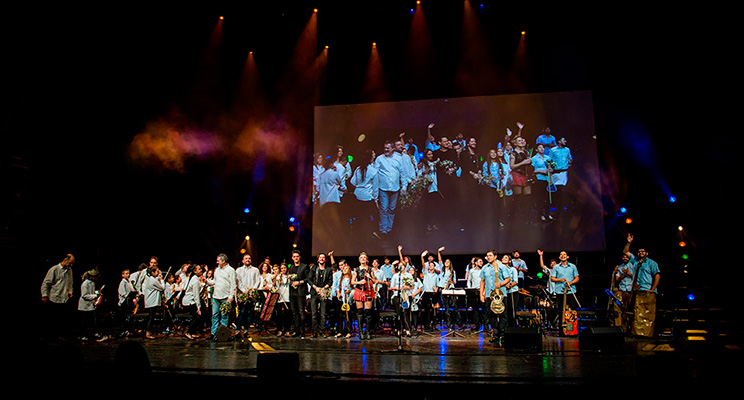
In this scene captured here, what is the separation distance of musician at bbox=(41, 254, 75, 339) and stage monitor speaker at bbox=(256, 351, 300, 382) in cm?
812

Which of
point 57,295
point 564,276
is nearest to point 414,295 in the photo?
point 564,276

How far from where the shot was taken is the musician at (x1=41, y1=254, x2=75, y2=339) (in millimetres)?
9438

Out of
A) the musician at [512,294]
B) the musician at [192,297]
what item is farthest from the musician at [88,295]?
the musician at [512,294]

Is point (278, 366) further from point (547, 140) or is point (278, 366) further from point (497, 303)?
point (547, 140)

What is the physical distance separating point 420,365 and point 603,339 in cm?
322

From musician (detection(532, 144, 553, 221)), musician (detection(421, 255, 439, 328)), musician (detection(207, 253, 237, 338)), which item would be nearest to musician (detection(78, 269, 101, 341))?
musician (detection(207, 253, 237, 338))

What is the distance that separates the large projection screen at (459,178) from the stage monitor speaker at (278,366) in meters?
9.72

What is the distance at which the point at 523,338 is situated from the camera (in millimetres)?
7594

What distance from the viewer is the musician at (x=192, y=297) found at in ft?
33.2

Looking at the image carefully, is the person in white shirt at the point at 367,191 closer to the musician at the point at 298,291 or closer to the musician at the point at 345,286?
the musician at the point at 345,286

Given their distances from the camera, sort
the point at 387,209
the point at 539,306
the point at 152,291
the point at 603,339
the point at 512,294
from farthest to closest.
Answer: the point at 387,209
the point at 539,306
the point at 152,291
the point at 512,294
the point at 603,339

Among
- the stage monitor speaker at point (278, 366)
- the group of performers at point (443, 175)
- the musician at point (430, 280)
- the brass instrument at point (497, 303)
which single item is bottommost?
the stage monitor speaker at point (278, 366)

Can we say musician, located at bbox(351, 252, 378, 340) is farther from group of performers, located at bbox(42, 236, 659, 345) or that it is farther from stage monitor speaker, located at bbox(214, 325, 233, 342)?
stage monitor speaker, located at bbox(214, 325, 233, 342)

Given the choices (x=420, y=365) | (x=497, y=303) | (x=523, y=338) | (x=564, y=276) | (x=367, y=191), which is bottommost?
(x=420, y=365)
